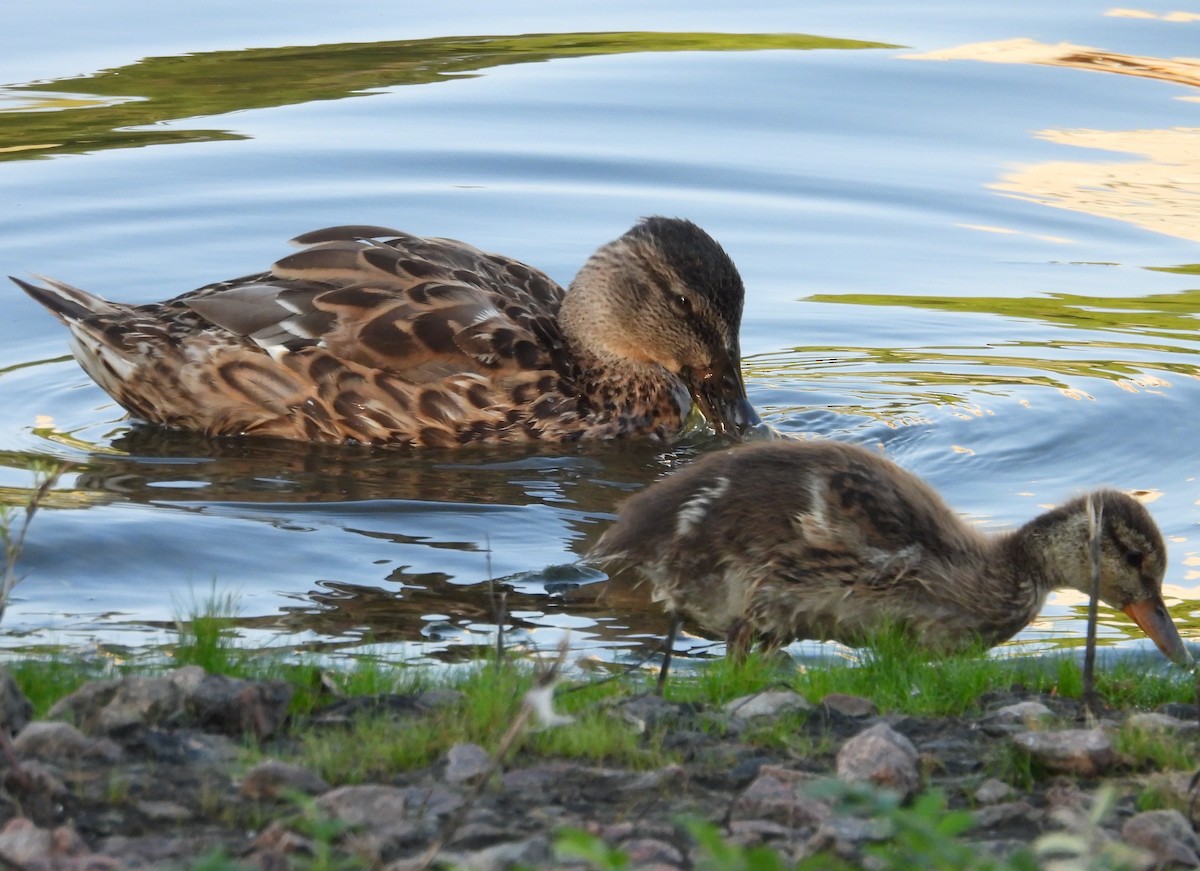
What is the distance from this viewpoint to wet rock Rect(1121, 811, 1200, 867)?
3887mm

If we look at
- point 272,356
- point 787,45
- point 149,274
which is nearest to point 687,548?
point 272,356

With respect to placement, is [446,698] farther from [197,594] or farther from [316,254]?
[316,254]

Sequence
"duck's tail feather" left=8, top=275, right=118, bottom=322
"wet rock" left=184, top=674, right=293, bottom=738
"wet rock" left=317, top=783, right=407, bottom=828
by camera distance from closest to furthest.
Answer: "wet rock" left=317, top=783, right=407, bottom=828 < "wet rock" left=184, top=674, right=293, bottom=738 < "duck's tail feather" left=8, top=275, right=118, bottom=322

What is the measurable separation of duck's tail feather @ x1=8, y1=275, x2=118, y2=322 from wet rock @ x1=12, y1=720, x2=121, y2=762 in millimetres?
5667

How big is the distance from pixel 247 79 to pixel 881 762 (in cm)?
1210

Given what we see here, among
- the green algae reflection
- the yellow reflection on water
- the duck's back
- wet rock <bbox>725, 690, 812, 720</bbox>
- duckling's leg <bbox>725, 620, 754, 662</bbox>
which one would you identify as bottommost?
duckling's leg <bbox>725, 620, 754, 662</bbox>

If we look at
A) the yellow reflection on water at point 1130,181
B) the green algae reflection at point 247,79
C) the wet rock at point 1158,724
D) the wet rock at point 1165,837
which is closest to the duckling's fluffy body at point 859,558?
the wet rock at point 1158,724

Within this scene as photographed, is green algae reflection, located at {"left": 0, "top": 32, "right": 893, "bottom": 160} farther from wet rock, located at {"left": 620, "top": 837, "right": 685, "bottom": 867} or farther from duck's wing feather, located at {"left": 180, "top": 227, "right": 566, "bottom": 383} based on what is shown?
wet rock, located at {"left": 620, "top": 837, "right": 685, "bottom": 867}

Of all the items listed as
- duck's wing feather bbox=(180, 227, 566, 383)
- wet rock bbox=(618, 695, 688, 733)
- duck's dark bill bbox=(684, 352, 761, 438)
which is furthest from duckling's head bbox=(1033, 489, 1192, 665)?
duck's wing feather bbox=(180, 227, 566, 383)

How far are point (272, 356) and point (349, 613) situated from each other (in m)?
2.77

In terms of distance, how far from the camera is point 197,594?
6.91 metres

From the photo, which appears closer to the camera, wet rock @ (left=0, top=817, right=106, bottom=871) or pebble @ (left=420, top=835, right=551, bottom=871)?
wet rock @ (left=0, top=817, right=106, bottom=871)

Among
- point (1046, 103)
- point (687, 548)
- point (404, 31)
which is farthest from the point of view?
point (404, 31)

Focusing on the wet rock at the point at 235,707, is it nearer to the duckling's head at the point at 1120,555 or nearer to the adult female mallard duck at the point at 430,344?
the duckling's head at the point at 1120,555
